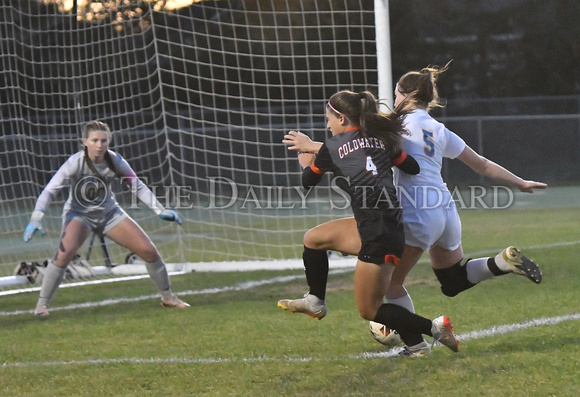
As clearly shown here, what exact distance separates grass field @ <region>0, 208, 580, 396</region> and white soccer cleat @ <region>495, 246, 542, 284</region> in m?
0.42

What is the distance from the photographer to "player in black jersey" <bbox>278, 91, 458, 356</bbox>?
4.87 meters

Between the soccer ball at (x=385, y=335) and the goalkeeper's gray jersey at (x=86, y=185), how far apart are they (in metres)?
2.69

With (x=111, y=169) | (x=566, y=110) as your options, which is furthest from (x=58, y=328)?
(x=566, y=110)

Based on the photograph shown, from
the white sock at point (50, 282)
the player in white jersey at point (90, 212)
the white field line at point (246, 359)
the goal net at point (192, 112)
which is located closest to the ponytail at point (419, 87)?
the white field line at point (246, 359)

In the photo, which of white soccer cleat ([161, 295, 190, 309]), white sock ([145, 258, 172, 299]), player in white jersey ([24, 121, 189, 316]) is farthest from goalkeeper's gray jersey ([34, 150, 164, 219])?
white soccer cleat ([161, 295, 190, 309])

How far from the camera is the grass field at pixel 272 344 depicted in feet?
15.7

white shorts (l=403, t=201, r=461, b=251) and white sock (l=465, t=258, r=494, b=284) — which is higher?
white shorts (l=403, t=201, r=461, b=251)

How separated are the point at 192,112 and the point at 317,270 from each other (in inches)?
595

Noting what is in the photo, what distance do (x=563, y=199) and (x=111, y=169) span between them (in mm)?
12801

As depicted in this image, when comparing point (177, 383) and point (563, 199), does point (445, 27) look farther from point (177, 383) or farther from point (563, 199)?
point (177, 383)

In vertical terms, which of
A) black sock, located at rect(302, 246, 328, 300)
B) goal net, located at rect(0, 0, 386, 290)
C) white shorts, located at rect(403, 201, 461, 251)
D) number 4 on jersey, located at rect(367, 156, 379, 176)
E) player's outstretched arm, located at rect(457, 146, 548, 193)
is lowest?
goal net, located at rect(0, 0, 386, 290)

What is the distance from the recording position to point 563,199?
18547mm

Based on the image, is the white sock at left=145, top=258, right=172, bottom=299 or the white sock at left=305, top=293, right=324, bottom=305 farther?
the white sock at left=145, top=258, right=172, bottom=299

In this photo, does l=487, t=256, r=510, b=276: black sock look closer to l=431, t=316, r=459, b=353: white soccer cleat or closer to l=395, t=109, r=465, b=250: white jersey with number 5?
l=395, t=109, r=465, b=250: white jersey with number 5
